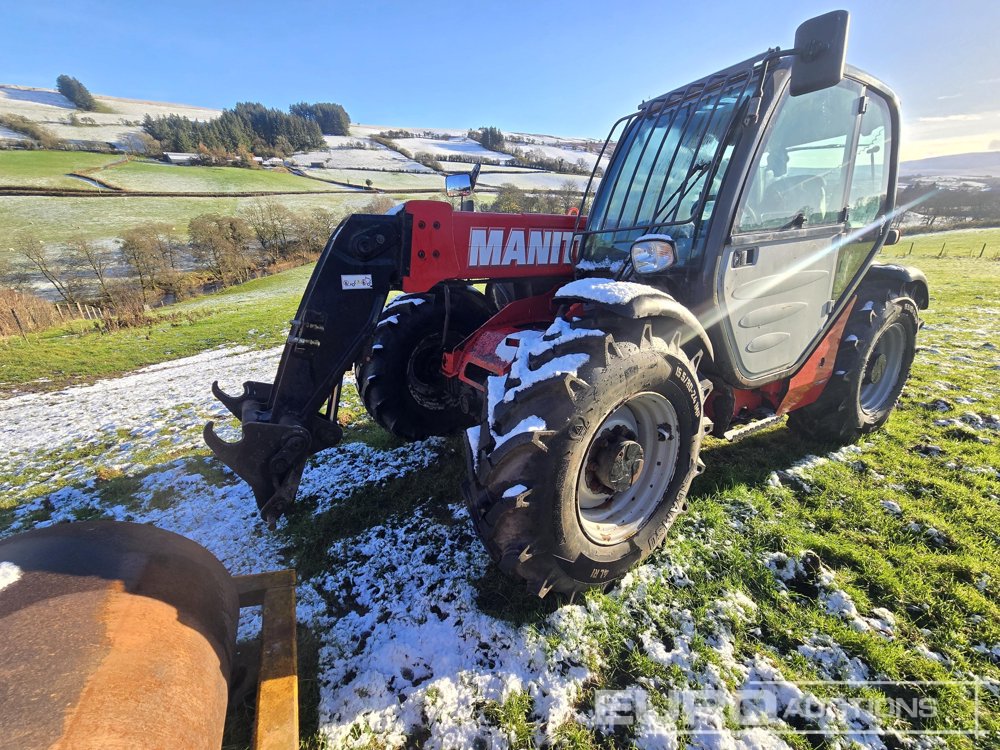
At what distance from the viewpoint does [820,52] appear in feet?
7.39

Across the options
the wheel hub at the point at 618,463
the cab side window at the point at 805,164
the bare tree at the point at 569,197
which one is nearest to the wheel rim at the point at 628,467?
the wheel hub at the point at 618,463

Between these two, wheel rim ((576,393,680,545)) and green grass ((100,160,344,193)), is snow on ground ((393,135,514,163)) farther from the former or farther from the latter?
wheel rim ((576,393,680,545))

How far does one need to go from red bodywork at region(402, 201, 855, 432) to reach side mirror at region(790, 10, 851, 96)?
1620 mm

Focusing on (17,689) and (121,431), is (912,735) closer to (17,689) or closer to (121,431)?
(17,689)

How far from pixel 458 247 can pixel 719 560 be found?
244 cm

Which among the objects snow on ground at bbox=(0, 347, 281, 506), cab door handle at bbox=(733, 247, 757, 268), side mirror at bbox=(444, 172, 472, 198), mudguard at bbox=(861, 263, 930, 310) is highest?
side mirror at bbox=(444, 172, 472, 198)

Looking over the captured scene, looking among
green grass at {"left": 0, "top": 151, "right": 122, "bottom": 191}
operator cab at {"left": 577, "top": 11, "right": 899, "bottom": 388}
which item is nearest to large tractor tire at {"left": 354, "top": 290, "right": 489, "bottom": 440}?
operator cab at {"left": 577, "top": 11, "right": 899, "bottom": 388}

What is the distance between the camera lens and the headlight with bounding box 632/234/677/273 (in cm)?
243

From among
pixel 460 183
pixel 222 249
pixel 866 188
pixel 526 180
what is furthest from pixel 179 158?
pixel 866 188

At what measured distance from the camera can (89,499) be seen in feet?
12.2

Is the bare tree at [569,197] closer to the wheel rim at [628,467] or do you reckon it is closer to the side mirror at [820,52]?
the side mirror at [820,52]

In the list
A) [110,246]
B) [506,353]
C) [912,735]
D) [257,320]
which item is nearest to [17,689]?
[506,353]

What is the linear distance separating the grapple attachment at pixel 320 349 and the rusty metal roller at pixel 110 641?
0.66 m

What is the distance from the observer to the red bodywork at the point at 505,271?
9.40 ft
